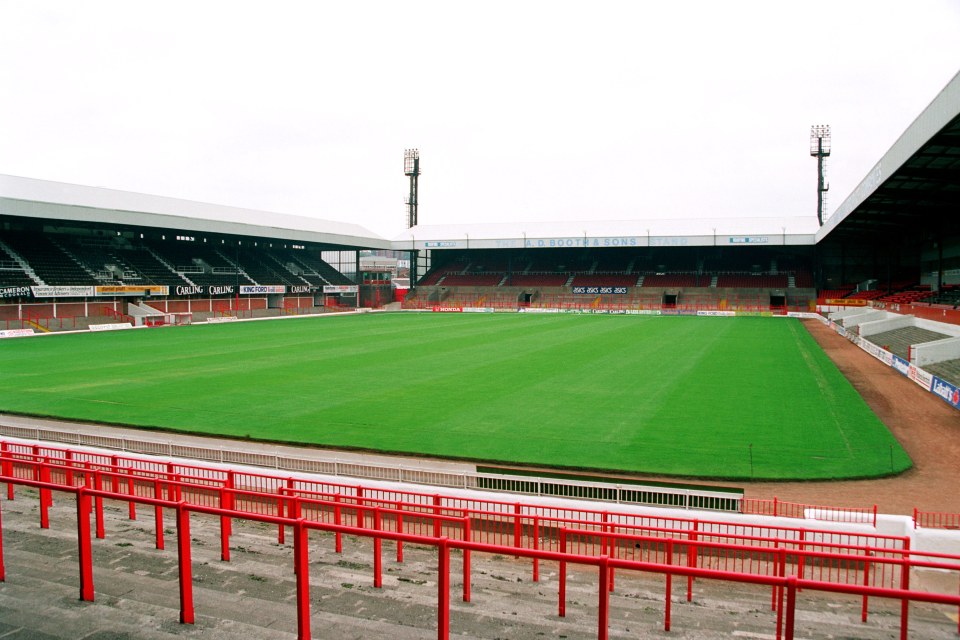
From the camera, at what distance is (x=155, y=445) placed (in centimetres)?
1539

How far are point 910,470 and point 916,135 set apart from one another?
1296cm

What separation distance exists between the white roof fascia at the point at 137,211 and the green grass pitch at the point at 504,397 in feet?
34.4

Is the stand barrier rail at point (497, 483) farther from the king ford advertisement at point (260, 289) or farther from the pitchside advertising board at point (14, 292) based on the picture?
the king ford advertisement at point (260, 289)

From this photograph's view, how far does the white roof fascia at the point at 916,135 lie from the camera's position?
17516 millimetres

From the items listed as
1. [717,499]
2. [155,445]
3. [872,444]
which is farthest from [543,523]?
[872,444]

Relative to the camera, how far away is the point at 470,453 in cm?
1573

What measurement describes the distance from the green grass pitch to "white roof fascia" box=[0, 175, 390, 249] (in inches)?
413

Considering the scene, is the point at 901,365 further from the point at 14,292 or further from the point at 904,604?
the point at 14,292

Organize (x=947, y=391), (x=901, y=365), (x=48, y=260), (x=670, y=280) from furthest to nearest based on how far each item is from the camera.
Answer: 1. (x=670, y=280)
2. (x=48, y=260)
3. (x=901, y=365)
4. (x=947, y=391)

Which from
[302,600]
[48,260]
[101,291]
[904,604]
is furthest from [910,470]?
[48,260]

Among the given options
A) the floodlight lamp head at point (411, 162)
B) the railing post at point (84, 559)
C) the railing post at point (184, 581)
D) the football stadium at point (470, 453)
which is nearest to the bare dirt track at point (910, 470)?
the football stadium at point (470, 453)

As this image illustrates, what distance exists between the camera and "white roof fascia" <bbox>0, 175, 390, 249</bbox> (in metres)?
46.9

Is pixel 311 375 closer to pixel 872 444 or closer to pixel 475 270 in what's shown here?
pixel 872 444

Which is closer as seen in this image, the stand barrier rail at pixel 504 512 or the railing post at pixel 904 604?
the railing post at pixel 904 604
